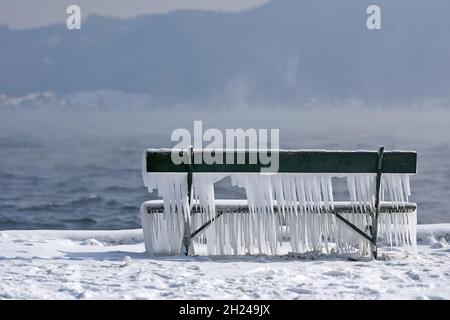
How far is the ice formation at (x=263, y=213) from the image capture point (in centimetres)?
695

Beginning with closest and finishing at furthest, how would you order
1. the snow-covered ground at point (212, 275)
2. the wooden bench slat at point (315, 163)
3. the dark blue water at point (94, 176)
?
the snow-covered ground at point (212, 275) → the wooden bench slat at point (315, 163) → the dark blue water at point (94, 176)

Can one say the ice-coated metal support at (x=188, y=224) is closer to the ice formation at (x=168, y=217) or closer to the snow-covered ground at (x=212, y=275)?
the ice formation at (x=168, y=217)

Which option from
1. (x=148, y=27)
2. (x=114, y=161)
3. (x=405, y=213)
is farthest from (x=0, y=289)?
(x=148, y=27)

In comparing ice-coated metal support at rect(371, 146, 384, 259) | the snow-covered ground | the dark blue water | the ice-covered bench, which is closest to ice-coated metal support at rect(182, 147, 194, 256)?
the ice-covered bench

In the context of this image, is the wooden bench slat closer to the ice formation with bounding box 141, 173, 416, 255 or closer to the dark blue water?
the ice formation with bounding box 141, 173, 416, 255

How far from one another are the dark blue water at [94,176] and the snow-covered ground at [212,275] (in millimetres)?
12745

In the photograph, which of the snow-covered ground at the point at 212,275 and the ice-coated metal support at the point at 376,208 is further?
the ice-coated metal support at the point at 376,208

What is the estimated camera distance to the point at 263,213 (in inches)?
275

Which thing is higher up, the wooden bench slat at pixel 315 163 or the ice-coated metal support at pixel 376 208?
the wooden bench slat at pixel 315 163

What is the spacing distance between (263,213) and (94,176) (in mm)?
28652

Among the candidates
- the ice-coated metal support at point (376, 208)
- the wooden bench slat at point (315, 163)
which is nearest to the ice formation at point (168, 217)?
the wooden bench slat at point (315, 163)

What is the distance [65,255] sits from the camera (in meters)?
7.08

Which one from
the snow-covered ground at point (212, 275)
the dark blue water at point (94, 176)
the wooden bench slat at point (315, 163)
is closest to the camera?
the snow-covered ground at point (212, 275)
